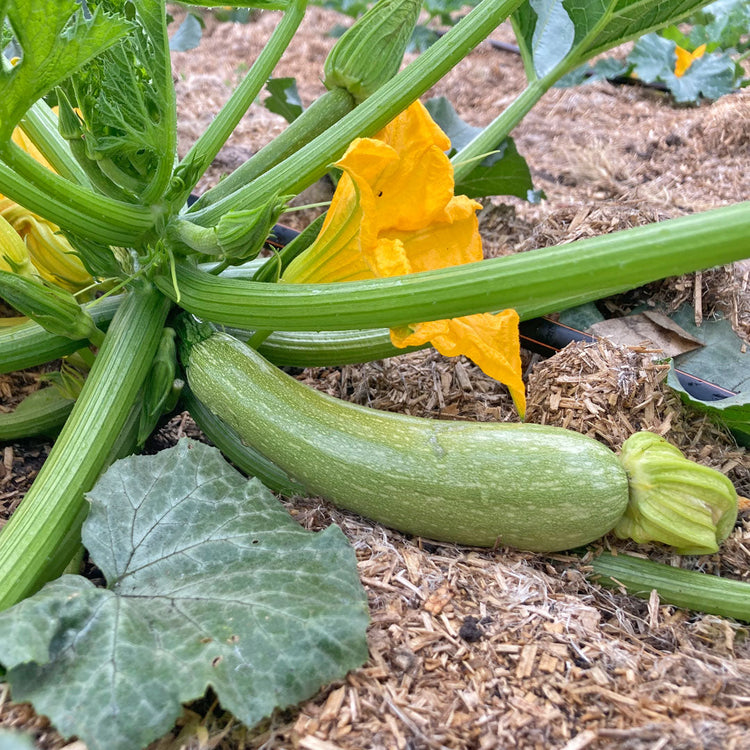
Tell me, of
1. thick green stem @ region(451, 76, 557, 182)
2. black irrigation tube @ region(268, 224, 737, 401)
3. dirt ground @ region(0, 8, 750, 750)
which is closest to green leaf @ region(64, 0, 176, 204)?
black irrigation tube @ region(268, 224, 737, 401)

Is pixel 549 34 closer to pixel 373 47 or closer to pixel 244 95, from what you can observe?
pixel 373 47

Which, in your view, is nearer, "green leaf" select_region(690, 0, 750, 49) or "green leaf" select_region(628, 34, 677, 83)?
"green leaf" select_region(628, 34, 677, 83)

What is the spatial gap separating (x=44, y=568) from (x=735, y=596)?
1.24 m

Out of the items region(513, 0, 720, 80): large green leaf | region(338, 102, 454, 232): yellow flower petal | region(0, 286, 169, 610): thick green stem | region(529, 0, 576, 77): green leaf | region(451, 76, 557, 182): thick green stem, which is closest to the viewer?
region(0, 286, 169, 610): thick green stem

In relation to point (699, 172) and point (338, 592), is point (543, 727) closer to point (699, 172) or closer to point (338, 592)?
point (338, 592)

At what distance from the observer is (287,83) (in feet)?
8.48

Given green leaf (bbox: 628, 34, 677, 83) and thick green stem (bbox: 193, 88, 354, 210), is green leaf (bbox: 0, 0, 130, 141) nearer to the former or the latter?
thick green stem (bbox: 193, 88, 354, 210)

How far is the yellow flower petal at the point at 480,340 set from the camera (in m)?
1.42

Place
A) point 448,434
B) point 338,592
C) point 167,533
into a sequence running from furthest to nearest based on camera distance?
point 448,434 < point 167,533 < point 338,592

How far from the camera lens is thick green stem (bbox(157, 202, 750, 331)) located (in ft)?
3.41

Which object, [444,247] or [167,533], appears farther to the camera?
[444,247]

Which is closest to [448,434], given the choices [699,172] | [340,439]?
[340,439]

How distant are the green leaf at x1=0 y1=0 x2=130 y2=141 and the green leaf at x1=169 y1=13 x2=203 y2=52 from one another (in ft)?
6.27

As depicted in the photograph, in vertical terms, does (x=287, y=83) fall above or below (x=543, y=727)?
above
